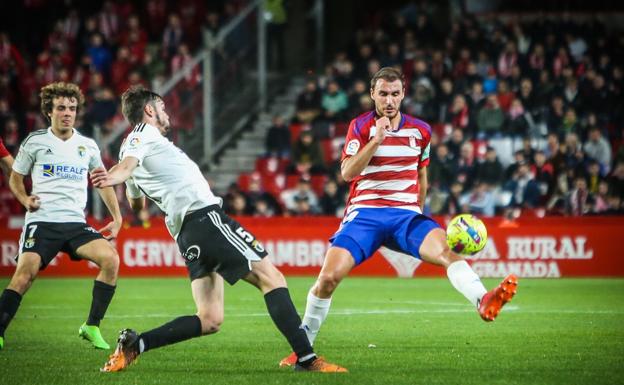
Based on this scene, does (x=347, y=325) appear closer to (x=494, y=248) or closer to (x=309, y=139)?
(x=494, y=248)

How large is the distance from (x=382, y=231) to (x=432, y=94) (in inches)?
528

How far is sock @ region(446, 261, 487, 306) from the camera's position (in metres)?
7.78

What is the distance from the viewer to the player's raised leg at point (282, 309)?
7648 millimetres

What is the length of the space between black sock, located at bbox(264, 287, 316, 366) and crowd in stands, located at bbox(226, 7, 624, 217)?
434 inches

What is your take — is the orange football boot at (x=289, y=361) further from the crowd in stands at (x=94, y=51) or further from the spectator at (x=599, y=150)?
the crowd in stands at (x=94, y=51)

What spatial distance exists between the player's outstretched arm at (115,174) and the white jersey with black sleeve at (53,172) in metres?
2.10

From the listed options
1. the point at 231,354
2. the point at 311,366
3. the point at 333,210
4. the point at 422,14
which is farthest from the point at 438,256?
the point at 422,14

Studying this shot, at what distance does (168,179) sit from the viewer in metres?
7.82

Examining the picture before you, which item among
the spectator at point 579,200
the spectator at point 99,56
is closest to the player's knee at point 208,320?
the spectator at point 579,200

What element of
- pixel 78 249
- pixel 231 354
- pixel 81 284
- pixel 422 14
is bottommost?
pixel 81 284

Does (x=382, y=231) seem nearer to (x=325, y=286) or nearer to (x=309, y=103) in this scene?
(x=325, y=286)

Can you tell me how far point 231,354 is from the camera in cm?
912

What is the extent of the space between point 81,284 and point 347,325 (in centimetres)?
700

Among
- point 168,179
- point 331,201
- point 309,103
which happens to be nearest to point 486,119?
point 331,201
